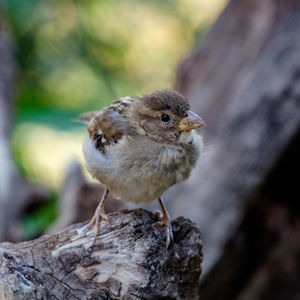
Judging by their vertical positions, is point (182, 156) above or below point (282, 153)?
below

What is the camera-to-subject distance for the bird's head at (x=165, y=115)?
8.83ft

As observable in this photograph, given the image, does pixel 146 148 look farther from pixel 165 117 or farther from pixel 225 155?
pixel 225 155

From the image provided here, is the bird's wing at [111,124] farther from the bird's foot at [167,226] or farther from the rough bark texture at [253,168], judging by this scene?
the rough bark texture at [253,168]

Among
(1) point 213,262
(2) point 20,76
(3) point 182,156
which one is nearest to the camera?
(3) point 182,156

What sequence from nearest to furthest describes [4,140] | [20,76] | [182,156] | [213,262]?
[182,156]
[213,262]
[4,140]
[20,76]

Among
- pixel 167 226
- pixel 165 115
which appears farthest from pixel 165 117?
pixel 167 226

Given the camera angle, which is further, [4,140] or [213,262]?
[4,140]

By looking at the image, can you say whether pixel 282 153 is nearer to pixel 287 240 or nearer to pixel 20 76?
pixel 287 240

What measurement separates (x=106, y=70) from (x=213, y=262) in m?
4.46

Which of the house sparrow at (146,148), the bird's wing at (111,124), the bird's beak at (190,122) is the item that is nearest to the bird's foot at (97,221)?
the house sparrow at (146,148)

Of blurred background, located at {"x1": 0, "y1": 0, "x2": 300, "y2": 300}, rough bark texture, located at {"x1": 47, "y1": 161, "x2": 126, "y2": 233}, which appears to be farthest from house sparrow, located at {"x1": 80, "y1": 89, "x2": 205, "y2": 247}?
rough bark texture, located at {"x1": 47, "y1": 161, "x2": 126, "y2": 233}

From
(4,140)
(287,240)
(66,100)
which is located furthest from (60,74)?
(287,240)

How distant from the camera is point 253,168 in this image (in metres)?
4.10

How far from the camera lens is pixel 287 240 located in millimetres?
4504
